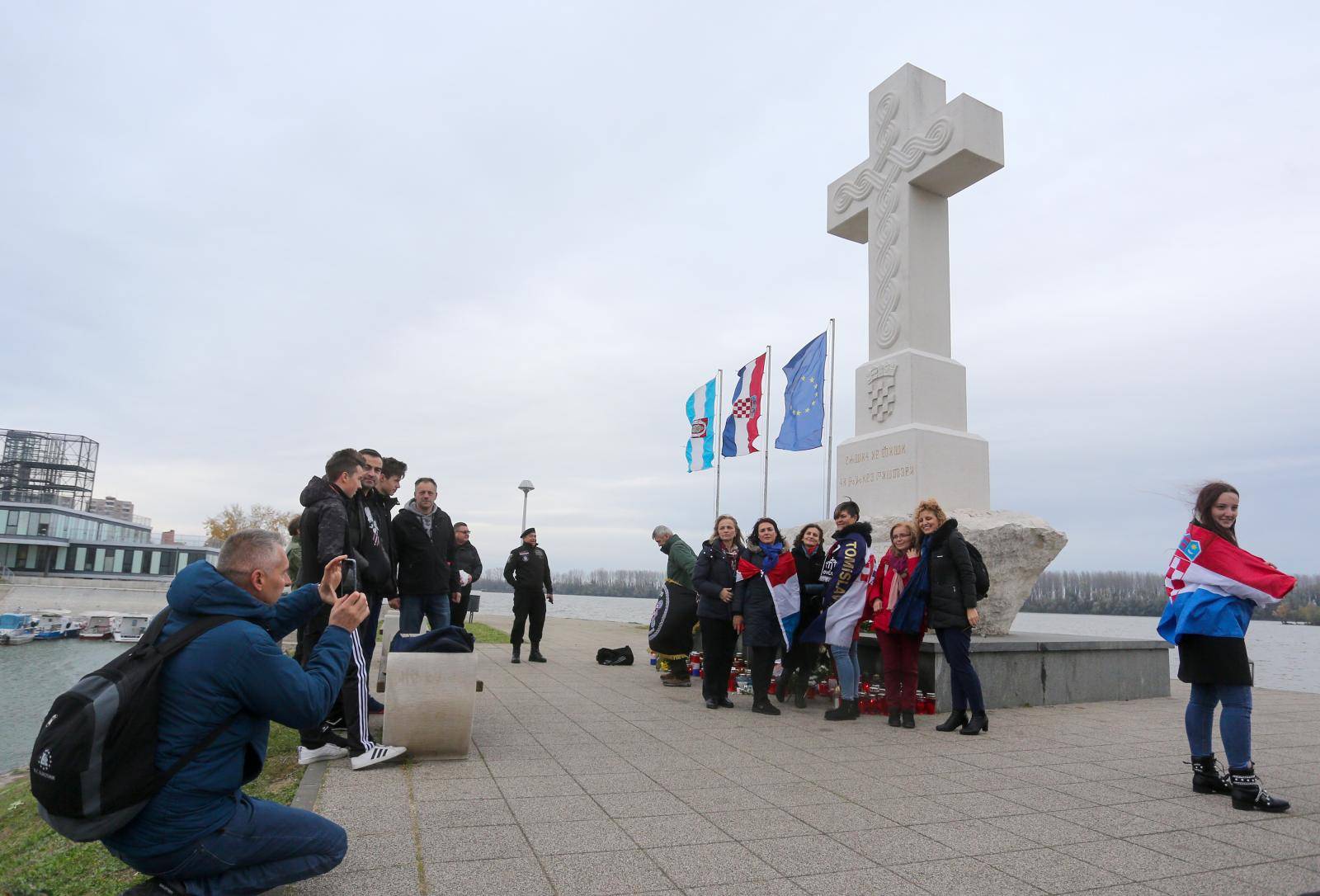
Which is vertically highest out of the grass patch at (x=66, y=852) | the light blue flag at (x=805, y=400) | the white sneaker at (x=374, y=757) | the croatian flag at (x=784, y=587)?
the light blue flag at (x=805, y=400)

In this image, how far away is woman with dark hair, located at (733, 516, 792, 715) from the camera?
7176 millimetres

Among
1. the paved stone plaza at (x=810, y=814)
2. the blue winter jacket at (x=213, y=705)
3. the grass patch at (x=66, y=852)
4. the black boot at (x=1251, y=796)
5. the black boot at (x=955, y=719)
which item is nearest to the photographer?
the blue winter jacket at (x=213, y=705)

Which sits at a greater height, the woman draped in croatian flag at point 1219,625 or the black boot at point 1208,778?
the woman draped in croatian flag at point 1219,625

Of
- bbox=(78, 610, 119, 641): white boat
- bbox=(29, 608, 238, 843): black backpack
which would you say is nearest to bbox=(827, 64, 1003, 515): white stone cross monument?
bbox=(29, 608, 238, 843): black backpack

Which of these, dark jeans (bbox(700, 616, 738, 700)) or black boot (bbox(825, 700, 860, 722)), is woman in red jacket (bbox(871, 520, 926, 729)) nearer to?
black boot (bbox(825, 700, 860, 722))

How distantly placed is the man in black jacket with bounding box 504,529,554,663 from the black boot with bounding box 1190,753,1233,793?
731cm

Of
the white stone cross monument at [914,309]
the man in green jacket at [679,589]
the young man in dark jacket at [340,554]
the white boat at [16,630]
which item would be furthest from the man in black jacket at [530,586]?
the white boat at [16,630]

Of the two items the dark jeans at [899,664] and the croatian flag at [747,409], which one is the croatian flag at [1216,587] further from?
the croatian flag at [747,409]

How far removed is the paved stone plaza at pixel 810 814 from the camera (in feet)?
10.1

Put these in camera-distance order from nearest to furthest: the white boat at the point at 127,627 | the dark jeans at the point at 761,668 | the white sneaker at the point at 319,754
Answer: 1. the white sneaker at the point at 319,754
2. the dark jeans at the point at 761,668
3. the white boat at the point at 127,627

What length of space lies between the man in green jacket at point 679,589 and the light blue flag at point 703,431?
837 cm

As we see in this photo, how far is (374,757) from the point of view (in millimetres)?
4609

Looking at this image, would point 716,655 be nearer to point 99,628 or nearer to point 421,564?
point 421,564

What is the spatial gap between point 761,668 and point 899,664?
46.6 inches
